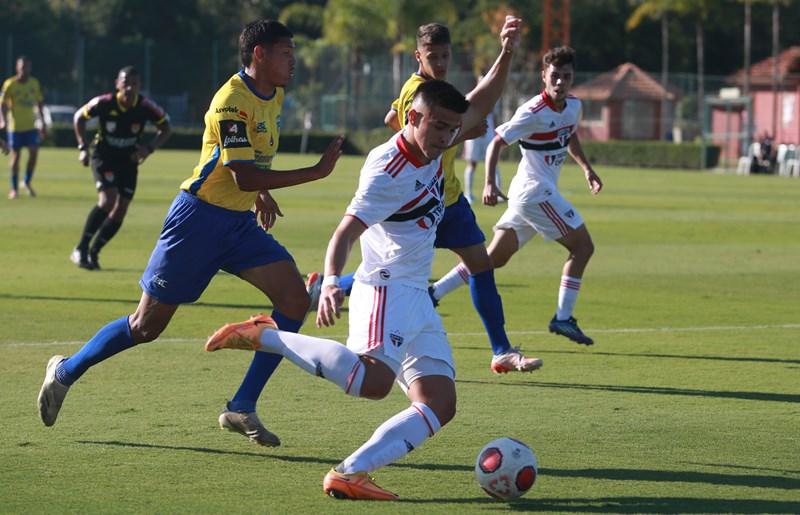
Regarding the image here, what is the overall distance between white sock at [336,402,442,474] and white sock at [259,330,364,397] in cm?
23

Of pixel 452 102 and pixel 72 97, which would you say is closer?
pixel 452 102

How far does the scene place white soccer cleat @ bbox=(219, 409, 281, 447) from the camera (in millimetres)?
7133

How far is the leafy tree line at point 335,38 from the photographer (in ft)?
225

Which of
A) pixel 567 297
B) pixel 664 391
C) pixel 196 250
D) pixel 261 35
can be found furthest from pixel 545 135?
pixel 196 250

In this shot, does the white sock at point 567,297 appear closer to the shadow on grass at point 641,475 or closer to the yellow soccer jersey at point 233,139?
the yellow soccer jersey at point 233,139

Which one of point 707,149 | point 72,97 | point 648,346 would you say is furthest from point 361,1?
point 648,346

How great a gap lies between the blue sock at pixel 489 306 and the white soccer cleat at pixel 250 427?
267 centimetres

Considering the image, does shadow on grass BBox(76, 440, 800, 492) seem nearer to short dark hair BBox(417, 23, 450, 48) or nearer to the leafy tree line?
short dark hair BBox(417, 23, 450, 48)

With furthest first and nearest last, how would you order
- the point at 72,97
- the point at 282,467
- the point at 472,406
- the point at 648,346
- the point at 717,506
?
the point at 72,97 → the point at 648,346 → the point at 472,406 → the point at 282,467 → the point at 717,506

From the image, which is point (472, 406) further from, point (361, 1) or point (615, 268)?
point (361, 1)

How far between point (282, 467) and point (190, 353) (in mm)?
3631

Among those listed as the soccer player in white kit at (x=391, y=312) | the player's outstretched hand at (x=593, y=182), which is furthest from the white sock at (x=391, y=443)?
the player's outstretched hand at (x=593, y=182)

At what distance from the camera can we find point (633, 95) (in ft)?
213

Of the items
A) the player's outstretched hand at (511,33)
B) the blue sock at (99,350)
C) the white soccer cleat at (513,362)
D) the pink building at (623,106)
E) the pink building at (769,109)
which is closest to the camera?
the blue sock at (99,350)
